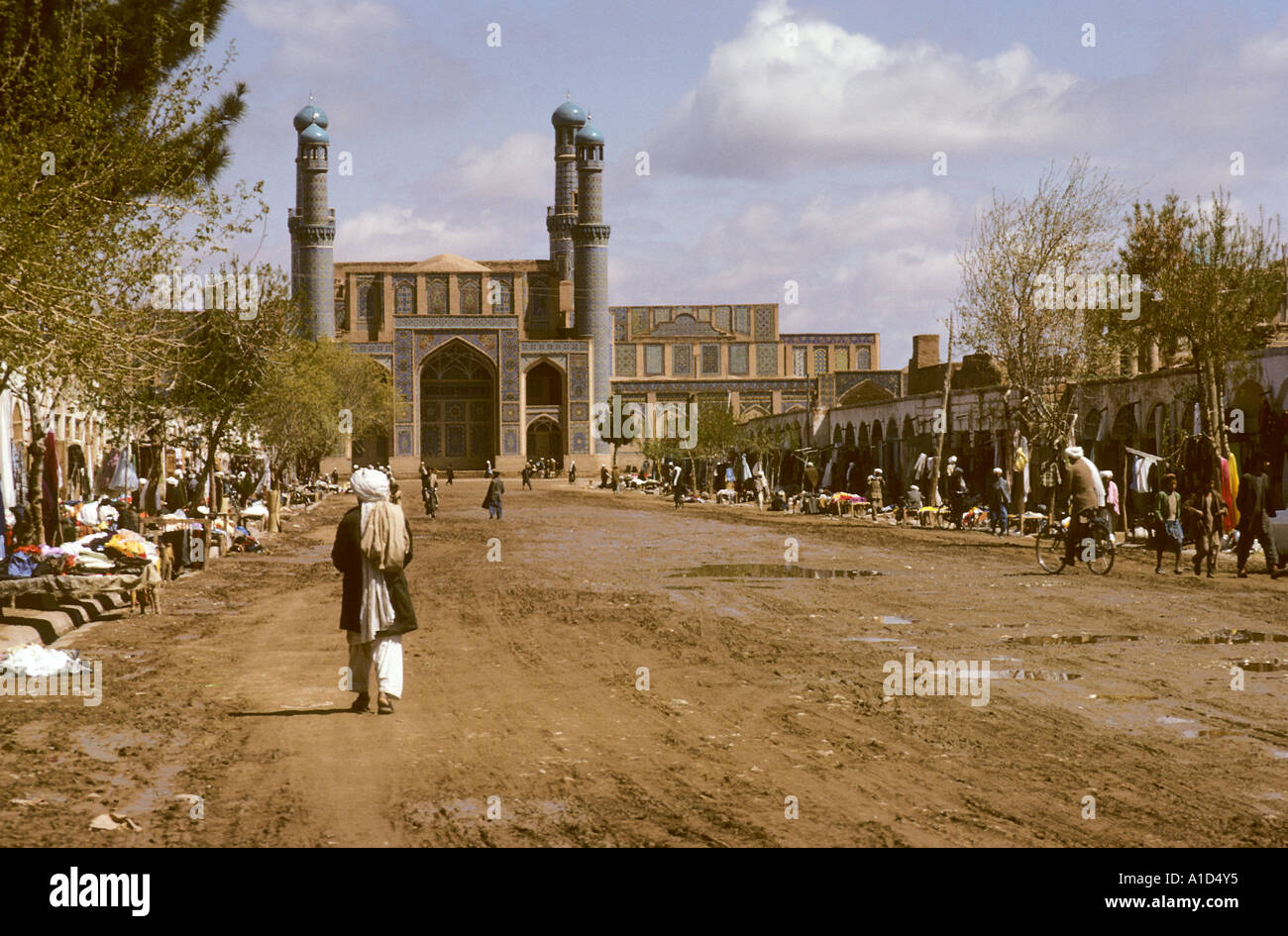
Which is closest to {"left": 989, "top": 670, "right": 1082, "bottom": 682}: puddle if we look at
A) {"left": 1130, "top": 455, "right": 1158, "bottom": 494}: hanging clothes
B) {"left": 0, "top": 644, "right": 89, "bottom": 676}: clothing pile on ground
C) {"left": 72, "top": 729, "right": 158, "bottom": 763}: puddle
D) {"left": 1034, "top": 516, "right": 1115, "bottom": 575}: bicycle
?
{"left": 72, "top": 729, "right": 158, "bottom": 763}: puddle

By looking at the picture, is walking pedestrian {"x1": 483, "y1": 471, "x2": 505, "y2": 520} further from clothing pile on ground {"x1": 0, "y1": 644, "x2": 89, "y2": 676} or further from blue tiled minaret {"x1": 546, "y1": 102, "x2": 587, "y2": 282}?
blue tiled minaret {"x1": 546, "y1": 102, "x2": 587, "y2": 282}

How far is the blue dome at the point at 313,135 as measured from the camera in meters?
81.6

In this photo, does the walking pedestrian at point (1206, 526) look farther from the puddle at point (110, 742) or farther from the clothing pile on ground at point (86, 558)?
the puddle at point (110, 742)

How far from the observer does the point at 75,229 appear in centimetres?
1178

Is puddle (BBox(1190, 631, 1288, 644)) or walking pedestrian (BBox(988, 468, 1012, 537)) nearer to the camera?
puddle (BBox(1190, 631, 1288, 644))

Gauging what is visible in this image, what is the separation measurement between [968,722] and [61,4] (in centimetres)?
1194

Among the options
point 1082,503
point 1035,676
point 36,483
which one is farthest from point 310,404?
point 1035,676

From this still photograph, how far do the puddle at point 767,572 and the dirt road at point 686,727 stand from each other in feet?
6.61

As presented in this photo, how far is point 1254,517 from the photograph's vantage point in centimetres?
1719

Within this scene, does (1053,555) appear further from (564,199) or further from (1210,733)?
(564,199)

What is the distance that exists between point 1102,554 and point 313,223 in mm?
69805

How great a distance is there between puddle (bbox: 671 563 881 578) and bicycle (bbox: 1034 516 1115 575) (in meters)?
2.08

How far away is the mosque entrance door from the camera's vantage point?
80062 millimetres
